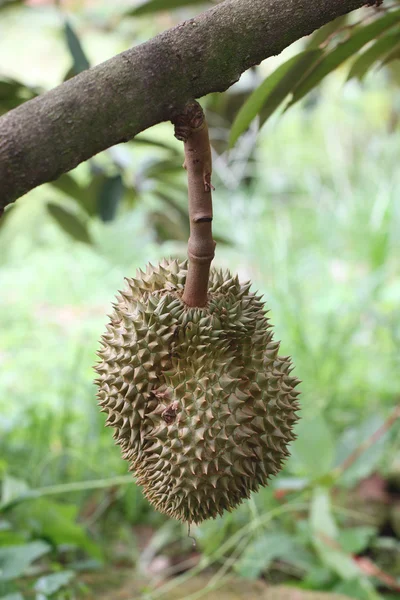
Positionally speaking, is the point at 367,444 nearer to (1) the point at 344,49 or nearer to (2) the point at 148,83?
(1) the point at 344,49

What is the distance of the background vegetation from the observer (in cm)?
122

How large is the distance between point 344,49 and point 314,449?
0.87 meters

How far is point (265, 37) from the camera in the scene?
519mm

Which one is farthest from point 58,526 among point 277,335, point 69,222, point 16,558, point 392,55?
point 277,335

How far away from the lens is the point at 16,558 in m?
1.00

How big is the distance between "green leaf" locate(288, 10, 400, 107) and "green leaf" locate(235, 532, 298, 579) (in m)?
0.93

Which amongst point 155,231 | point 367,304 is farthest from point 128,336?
point 367,304

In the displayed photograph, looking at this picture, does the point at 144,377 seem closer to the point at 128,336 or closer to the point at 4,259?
the point at 128,336

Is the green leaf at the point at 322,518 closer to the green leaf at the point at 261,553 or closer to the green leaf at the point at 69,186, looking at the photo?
the green leaf at the point at 261,553

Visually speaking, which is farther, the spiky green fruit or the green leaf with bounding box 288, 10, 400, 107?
the green leaf with bounding box 288, 10, 400, 107

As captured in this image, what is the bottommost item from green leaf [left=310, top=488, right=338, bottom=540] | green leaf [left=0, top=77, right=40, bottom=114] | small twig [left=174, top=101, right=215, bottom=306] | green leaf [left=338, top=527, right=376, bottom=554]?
green leaf [left=338, top=527, right=376, bottom=554]

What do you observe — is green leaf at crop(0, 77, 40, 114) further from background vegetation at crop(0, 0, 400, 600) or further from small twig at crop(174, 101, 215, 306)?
small twig at crop(174, 101, 215, 306)

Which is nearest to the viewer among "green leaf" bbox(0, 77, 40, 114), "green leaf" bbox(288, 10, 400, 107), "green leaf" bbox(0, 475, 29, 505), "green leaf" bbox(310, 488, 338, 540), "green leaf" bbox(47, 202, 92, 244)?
"green leaf" bbox(288, 10, 400, 107)

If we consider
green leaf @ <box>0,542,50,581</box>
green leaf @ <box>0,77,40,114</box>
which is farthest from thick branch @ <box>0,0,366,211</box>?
green leaf @ <box>0,542,50,581</box>
